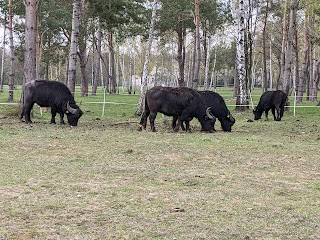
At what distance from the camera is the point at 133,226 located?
205 inches

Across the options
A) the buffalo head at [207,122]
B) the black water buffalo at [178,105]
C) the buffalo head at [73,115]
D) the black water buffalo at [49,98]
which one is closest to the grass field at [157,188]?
the black water buffalo at [178,105]

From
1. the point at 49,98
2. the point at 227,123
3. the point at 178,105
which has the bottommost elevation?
the point at 227,123

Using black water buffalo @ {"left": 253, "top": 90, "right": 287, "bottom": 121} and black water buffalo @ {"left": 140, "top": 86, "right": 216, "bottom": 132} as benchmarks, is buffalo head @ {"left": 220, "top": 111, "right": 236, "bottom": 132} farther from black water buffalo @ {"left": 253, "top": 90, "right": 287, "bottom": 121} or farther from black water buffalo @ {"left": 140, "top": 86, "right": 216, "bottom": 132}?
black water buffalo @ {"left": 253, "top": 90, "right": 287, "bottom": 121}

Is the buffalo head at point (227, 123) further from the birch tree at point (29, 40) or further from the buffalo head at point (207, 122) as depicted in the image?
the birch tree at point (29, 40)

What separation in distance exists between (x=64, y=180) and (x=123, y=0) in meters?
27.0

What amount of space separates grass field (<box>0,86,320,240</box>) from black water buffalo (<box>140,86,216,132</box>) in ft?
8.13

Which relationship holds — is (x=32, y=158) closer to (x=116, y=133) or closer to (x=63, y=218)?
(x=63, y=218)

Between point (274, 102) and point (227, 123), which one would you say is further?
point (274, 102)

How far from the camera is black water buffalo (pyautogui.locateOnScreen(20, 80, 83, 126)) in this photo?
17.0 meters

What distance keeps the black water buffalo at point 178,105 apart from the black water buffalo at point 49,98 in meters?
3.11

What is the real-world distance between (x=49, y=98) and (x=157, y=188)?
11.1 m

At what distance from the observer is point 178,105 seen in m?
15.4

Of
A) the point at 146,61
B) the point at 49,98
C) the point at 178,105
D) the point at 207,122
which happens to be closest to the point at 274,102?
the point at 146,61

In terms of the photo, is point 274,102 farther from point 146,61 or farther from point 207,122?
point 207,122
